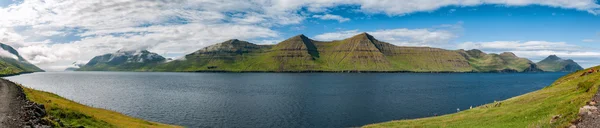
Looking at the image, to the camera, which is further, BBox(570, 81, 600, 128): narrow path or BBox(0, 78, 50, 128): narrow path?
BBox(0, 78, 50, 128): narrow path

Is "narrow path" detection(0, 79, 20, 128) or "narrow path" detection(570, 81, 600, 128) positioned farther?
"narrow path" detection(0, 79, 20, 128)

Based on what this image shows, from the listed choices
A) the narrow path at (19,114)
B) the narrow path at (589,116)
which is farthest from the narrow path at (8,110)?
the narrow path at (589,116)

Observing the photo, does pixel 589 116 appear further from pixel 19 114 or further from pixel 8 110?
pixel 8 110

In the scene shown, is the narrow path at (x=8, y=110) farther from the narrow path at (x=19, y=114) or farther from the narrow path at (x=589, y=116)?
the narrow path at (x=589, y=116)

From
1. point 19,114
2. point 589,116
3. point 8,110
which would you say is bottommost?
point 589,116

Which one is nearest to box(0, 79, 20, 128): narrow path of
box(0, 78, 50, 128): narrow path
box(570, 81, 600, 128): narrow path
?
box(0, 78, 50, 128): narrow path

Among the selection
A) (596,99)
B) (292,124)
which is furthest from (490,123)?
(292,124)

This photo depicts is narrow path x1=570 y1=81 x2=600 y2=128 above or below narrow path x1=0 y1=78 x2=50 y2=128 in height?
below

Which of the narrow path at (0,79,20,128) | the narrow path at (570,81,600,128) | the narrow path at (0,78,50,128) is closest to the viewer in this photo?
the narrow path at (570,81,600,128)

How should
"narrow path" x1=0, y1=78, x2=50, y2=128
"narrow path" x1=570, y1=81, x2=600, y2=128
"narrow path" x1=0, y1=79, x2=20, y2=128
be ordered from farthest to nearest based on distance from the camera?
"narrow path" x1=0, y1=78, x2=50, y2=128 < "narrow path" x1=0, y1=79, x2=20, y2=128 < "narrow path" x1=570, y1=81, x2=600, y2=128

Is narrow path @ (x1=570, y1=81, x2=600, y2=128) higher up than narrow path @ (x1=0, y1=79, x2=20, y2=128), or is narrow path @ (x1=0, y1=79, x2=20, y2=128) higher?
narrow path @ (x1=0, y1=79, x2=20, y2=128)

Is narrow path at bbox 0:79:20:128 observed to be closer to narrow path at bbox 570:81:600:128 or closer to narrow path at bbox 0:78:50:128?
narrow path at bbox 0:78:50:128

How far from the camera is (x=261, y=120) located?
285ft

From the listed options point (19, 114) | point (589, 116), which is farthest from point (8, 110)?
point (589, 116)
